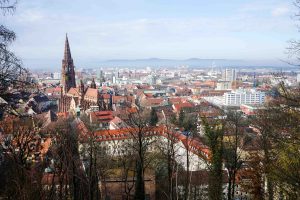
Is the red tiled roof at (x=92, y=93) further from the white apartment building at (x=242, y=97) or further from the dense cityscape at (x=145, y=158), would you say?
the white apartment building at (x=242, y=97)

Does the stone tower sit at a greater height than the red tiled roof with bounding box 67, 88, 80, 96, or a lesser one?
greater

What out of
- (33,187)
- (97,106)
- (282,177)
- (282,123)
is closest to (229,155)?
(282,123)

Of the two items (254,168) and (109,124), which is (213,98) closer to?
(109,124)

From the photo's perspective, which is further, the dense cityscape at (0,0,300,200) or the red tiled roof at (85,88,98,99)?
the red tiled roof at (85,88,98,99)

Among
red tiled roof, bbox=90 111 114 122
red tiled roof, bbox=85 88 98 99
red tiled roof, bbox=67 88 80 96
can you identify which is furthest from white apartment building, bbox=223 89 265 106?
red tiled roof, bbox=90 111 114 122

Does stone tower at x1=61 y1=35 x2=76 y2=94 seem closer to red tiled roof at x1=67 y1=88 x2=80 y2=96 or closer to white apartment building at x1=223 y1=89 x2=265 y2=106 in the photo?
red tiled roof at x1=67 y1=88 x2=80 y2=96

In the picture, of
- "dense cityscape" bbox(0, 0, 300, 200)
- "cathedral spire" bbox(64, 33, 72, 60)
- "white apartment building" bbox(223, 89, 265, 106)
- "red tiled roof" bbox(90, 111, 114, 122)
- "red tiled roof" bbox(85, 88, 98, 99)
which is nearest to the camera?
"dense cityscape" bbox(0, 0, 300, 200)

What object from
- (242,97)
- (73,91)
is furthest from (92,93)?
(242,97)
